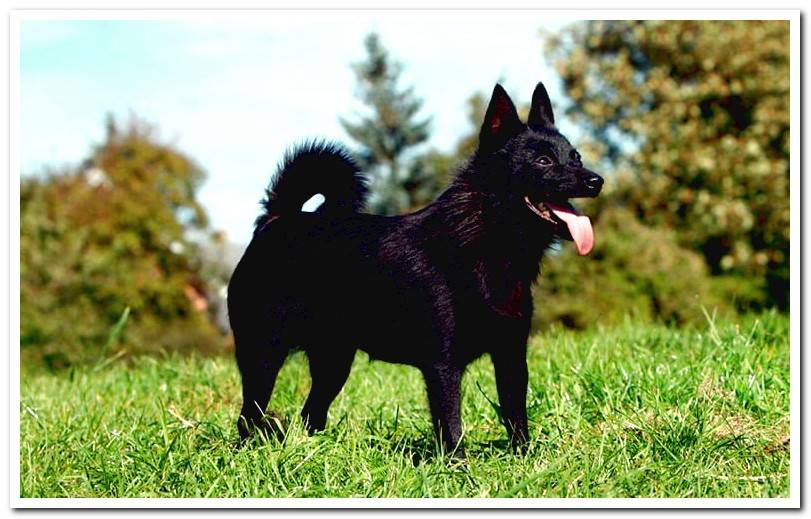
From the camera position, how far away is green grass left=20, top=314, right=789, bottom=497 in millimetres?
4301

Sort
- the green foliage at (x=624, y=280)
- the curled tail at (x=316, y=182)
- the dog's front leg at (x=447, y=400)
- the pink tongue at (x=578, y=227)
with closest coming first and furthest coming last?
the pink tongue at (x=578, y=227) < the dog's front leg at (x=447, y=400) < the curled tail at (x=316, y=182) < the green foliage at (x=624, y=280)

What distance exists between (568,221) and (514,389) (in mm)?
862

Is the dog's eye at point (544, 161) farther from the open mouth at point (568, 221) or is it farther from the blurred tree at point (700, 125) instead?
the blurred tree at point (700, 125)

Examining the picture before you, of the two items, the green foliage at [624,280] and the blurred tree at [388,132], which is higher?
the blurred tree at [388,132]

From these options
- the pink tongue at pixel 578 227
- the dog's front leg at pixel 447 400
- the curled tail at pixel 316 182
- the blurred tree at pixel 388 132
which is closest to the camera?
the pink tongue at pixel 578 227

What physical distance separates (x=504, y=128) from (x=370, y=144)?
2436 cm

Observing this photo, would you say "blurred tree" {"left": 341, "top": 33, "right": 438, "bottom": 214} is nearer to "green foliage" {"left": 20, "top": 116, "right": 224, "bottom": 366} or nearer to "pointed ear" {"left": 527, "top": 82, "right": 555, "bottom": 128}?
"green foliage" {"left": 20, "top": 116, "right": 224, "bottom": 366}

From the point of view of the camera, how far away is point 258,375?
16.2 ft

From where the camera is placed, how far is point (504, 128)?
14.2 ft

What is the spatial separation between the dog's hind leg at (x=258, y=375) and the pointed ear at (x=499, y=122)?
149 centimetres

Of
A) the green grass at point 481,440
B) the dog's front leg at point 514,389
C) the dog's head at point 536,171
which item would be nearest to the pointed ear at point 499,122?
the dog's head at point 536,171

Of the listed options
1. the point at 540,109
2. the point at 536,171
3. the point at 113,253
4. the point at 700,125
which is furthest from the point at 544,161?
the point at 113,253

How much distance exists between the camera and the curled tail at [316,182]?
517cm
